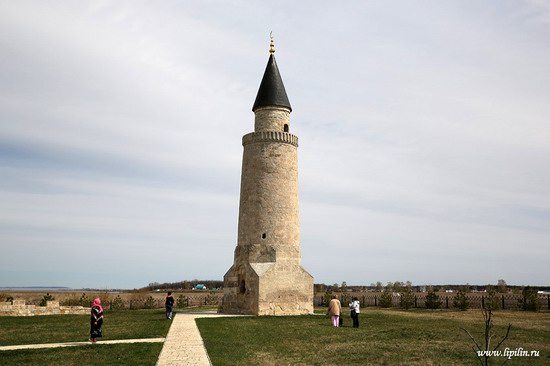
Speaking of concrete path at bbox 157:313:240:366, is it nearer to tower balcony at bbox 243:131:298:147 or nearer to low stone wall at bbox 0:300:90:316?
low stone wall at bbox 0:300:90:316

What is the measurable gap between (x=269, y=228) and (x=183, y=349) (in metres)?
14.7

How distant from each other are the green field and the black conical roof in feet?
43.9

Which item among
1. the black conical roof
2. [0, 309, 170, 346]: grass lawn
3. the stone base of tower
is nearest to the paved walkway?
[0, 309, 170, 346]: grass lawn

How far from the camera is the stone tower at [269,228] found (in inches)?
1083

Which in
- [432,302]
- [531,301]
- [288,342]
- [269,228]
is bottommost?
[432,302]

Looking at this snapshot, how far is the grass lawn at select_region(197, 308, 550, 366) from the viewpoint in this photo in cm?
1259

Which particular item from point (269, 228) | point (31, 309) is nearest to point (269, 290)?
point (269, 228)

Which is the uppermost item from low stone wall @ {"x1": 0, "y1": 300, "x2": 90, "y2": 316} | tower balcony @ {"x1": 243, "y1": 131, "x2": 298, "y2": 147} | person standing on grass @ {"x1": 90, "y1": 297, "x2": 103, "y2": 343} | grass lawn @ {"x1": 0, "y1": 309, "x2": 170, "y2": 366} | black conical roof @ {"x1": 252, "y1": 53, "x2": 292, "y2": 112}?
black conical roof @ {"x1": 252, "y1": 53, "x2": 292, "y2": 112}

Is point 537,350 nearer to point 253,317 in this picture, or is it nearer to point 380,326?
point 380,326

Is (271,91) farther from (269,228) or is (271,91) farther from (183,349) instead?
(183,349)

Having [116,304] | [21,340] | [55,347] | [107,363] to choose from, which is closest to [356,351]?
[107,363]

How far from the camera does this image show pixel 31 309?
28172 millimetres

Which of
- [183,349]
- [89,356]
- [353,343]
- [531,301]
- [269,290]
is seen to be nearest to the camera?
[89,356]

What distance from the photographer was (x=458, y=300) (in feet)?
117
